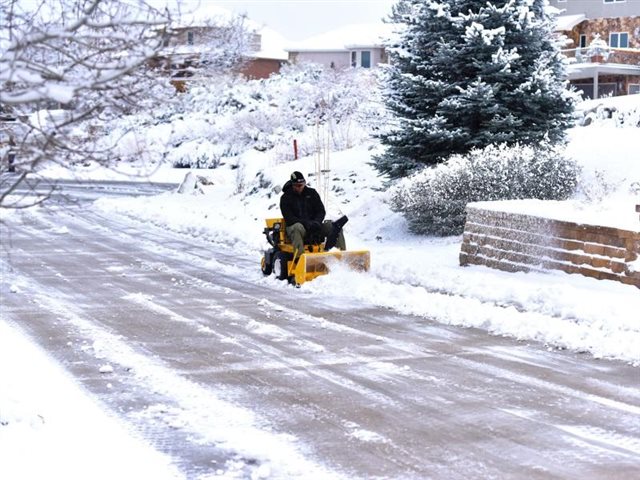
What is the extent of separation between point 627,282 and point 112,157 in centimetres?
859

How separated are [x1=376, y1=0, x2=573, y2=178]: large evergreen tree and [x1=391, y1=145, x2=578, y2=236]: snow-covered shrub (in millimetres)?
894

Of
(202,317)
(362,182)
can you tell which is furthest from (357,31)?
(202,317)

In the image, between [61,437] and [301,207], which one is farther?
[301,207]

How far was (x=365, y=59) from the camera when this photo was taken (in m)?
72.2

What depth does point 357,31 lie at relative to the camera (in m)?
77.8

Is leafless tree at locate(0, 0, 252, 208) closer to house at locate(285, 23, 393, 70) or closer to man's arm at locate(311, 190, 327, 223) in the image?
man's arm at locate(311, 190, 327, 223)

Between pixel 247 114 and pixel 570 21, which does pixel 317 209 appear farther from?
pixel 570 21

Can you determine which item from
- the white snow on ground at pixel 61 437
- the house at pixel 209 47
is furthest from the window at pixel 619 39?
the white snow on ground at pixel 61 437

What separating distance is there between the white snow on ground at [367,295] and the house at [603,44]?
19.4 meters

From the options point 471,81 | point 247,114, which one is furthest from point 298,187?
point 247,114

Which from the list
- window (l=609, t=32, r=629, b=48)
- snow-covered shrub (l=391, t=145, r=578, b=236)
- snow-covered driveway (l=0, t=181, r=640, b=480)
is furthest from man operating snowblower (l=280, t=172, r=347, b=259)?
window (l=609, t=32, r=629, b=48)

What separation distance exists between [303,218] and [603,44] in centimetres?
3550

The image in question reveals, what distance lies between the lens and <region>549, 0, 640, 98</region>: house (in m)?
46.7

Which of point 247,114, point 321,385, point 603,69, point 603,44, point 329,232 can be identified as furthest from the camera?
point 247,114
